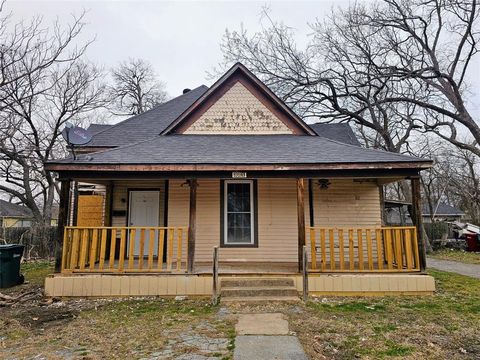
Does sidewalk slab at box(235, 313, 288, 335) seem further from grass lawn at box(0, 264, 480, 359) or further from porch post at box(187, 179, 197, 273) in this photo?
porch post at box(187, 179, 197, 273)

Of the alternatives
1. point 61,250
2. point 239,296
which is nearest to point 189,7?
point 61,250

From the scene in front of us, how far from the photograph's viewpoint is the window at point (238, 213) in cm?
868

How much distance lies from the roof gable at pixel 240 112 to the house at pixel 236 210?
0.10ft

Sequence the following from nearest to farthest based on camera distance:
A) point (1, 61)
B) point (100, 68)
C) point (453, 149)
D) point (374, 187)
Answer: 1. point (1, 61)
2. point (374, 187)
3. point (100, 68)
4. point (453, 149)

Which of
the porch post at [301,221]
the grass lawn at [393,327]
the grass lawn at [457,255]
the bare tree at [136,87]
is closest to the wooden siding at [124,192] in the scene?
the porch post at [301,221]

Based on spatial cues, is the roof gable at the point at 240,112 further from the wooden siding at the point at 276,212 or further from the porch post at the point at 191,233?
the porch post at the point at 191,233

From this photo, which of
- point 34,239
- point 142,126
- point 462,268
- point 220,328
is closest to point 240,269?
point 220,328

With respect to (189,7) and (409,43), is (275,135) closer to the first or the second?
(189,7)

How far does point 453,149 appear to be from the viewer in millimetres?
28312

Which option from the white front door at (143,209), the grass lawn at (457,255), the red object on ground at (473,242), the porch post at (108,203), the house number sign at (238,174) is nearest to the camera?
the house number sign at (238,174)

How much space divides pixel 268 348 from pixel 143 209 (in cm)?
623

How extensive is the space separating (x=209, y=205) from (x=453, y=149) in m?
27.5

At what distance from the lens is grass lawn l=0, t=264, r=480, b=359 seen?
13.5 feet

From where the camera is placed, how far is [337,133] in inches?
494
